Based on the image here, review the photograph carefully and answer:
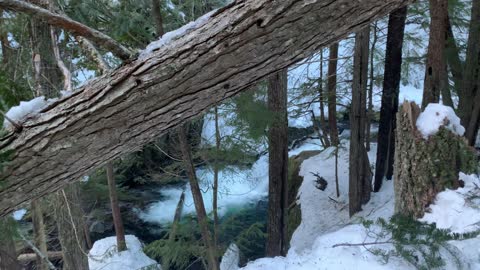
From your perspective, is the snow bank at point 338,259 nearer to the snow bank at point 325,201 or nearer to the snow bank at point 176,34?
the snow bank at point 176,34

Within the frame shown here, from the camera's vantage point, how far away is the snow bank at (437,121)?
190 inches

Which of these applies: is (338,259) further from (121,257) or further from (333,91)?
(333,91)

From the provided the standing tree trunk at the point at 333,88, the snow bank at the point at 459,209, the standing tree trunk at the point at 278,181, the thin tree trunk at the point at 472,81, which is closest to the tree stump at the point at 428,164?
the snow bank at the point at 459,209

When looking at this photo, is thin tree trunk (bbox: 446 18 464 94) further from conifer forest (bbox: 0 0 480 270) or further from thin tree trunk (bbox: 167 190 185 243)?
Result: thin tree trunk (bbox: 167 190 185 243)

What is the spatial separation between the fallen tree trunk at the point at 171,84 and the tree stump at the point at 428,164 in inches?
150

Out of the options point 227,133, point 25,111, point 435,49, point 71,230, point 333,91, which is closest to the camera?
point 25,111

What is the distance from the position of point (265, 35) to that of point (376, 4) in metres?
0.30

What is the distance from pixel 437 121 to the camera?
492 cm

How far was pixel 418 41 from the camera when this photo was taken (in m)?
9.64

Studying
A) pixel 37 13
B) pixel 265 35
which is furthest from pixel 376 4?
pixel 37 13

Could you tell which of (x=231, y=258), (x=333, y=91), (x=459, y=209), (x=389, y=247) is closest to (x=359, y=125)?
(x=333, y=91)

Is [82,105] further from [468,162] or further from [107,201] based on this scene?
[107,201]

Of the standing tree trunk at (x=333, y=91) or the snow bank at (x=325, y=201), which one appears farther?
the standing tree trunk at (x=333, y=91)

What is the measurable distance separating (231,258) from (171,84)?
668cm
